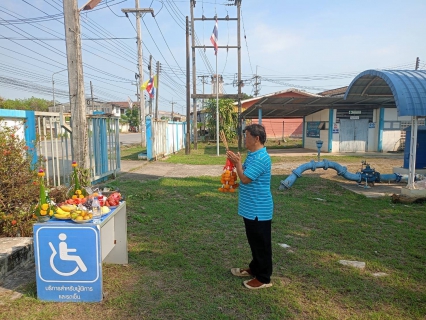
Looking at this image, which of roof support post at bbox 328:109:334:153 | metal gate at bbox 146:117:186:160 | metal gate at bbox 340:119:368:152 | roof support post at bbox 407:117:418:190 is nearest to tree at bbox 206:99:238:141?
metal gate at bbox 146:117:186:160

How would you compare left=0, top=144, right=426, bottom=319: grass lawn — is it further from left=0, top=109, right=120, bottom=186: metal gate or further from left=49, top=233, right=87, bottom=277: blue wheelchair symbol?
left=0, top=109, right=120, bottom=186: metal gate

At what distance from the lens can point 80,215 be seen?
3.12m

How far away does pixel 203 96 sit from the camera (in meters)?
19.8

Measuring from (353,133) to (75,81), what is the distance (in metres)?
17.5

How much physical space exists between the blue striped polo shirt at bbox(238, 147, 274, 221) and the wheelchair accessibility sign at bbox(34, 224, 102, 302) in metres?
1.51

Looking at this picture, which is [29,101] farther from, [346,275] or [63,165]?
[346,275]

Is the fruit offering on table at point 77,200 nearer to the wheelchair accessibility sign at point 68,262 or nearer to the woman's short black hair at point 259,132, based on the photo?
the wheelchair accessibility sign at point 68,262

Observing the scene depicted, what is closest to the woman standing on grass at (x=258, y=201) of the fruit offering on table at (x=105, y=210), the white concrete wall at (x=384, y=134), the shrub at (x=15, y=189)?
the fruit offering on table at (x=105, y=210)

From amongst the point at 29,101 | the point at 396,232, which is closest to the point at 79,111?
the point at 396,232

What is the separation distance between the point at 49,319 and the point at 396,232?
503cm

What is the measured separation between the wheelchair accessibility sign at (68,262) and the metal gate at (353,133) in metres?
18.9

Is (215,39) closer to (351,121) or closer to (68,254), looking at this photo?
(351,121)

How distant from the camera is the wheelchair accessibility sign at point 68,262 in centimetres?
306

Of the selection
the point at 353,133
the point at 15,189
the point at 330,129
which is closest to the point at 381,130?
the point at 353,133
